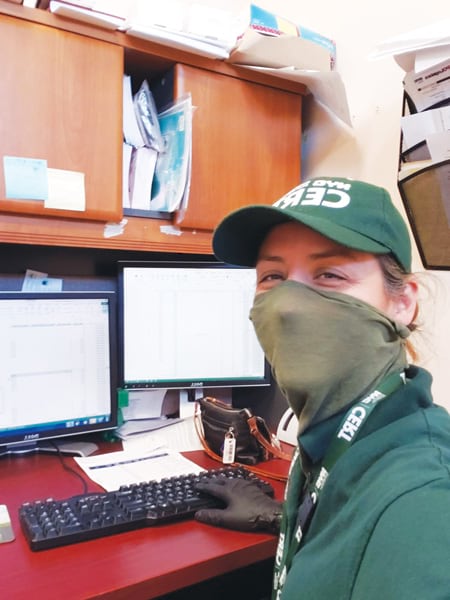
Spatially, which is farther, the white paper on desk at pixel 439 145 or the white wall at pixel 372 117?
the white wall at pixel 372 117

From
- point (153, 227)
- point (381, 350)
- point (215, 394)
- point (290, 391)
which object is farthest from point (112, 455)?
point (381, 350)

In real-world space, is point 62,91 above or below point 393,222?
above

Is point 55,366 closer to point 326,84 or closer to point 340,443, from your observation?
point 340,443

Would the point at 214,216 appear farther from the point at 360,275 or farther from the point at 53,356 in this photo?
the point at 360,275

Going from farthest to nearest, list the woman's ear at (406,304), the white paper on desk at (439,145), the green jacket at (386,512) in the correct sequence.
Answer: the white paper on desk at (439,145) < the woman's ear at (406,304) < the green jacket at (386,512)

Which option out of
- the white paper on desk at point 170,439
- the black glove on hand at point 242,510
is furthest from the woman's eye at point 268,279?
the white paper on desk at point 170,439

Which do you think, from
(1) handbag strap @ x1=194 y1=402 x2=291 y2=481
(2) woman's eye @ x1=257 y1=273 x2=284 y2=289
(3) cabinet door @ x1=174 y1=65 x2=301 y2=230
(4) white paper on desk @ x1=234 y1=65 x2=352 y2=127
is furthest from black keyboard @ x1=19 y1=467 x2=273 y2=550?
(4) white paper on desk @ x1=234 y1=65 x2=352 y2=127

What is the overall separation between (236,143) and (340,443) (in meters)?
0.93

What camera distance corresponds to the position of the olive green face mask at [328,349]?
71cm

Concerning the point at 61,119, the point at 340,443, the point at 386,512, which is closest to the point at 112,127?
the point at 61,119

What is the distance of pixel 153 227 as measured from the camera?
4.33 feet

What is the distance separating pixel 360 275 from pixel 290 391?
196 mm

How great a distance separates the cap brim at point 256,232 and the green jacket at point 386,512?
20 centimetres

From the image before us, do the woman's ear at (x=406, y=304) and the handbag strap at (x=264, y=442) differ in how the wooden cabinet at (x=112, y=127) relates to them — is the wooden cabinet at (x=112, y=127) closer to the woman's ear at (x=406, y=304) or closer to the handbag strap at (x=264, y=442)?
the handbag strap at (x=264, y=442)
